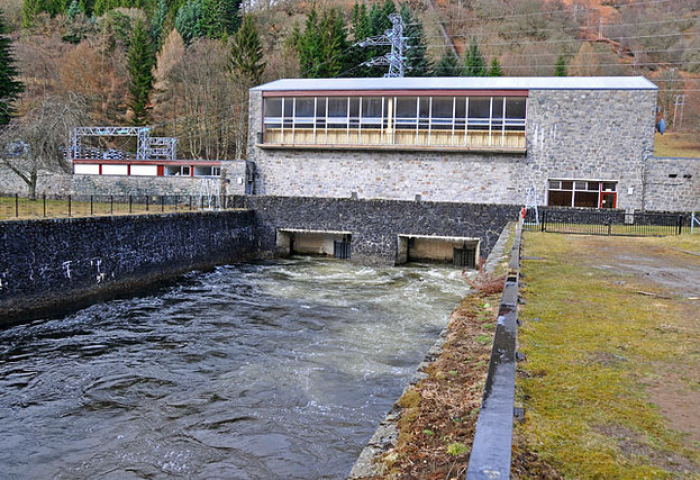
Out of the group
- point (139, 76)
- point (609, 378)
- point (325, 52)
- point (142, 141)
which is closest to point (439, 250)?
point (142, 141)

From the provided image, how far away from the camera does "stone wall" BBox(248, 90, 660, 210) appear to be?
29.0 meters

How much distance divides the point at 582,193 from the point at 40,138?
26857 millimetres

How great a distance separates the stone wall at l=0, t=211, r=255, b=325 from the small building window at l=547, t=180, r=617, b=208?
16.7 metres

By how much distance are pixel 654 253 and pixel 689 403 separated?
1274 centimetres

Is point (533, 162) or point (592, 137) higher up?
point (592, 137)

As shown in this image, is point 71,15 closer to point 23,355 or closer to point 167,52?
point 167,52

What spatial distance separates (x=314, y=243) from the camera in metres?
31.1

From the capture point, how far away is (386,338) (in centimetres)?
1365

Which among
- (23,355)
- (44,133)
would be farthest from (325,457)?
(44,133)

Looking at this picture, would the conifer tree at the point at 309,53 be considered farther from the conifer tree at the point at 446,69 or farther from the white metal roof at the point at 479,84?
the white metal roof at the point at 479,84

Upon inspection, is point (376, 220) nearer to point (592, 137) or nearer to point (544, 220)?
point (544, 220)

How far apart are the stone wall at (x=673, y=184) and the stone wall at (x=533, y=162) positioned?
15.3 inches

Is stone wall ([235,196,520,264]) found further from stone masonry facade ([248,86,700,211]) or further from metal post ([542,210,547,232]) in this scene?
stone masonry facade ([248,86,700,211])

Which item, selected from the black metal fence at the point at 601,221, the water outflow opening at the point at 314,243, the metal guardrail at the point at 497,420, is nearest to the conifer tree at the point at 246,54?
the water outflow opening at the point at 314,243
